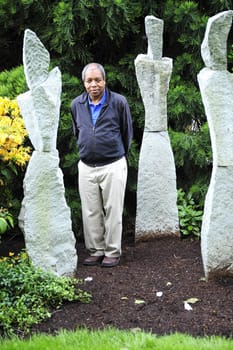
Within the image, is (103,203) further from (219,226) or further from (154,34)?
(154,34)

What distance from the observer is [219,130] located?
4.75 m

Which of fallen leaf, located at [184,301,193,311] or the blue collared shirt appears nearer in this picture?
fallen leaf, located at [184,301,193,311]

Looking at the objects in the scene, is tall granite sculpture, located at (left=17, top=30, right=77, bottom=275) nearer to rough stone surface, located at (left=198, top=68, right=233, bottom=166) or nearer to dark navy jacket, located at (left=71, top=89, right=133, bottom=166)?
dark navy jacket, located at (left=71, top=89, right=133, bottom=166)

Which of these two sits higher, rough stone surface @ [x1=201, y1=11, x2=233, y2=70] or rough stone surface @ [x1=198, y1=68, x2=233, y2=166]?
rough stone surface @ [x1=201, y1=11, x2=233, y2=70]

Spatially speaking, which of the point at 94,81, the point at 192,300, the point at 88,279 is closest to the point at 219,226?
the point at 192,300

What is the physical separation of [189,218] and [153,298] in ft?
7.45

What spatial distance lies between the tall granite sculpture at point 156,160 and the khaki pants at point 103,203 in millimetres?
800

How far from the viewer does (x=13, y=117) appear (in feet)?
18.0

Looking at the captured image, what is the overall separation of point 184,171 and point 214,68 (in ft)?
9.05

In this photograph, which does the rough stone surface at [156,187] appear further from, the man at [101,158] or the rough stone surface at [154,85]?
the man at [101,158]

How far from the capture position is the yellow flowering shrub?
16.4 feet

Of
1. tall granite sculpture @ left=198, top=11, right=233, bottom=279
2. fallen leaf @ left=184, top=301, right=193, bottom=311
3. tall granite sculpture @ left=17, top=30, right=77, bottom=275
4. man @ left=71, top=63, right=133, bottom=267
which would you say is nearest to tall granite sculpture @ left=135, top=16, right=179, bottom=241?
man @ left=71, top=63, right=133, bottom=267

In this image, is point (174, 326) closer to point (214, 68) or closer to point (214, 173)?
point (214, 173)

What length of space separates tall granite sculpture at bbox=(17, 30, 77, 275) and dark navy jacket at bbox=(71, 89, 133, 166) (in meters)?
0.65
